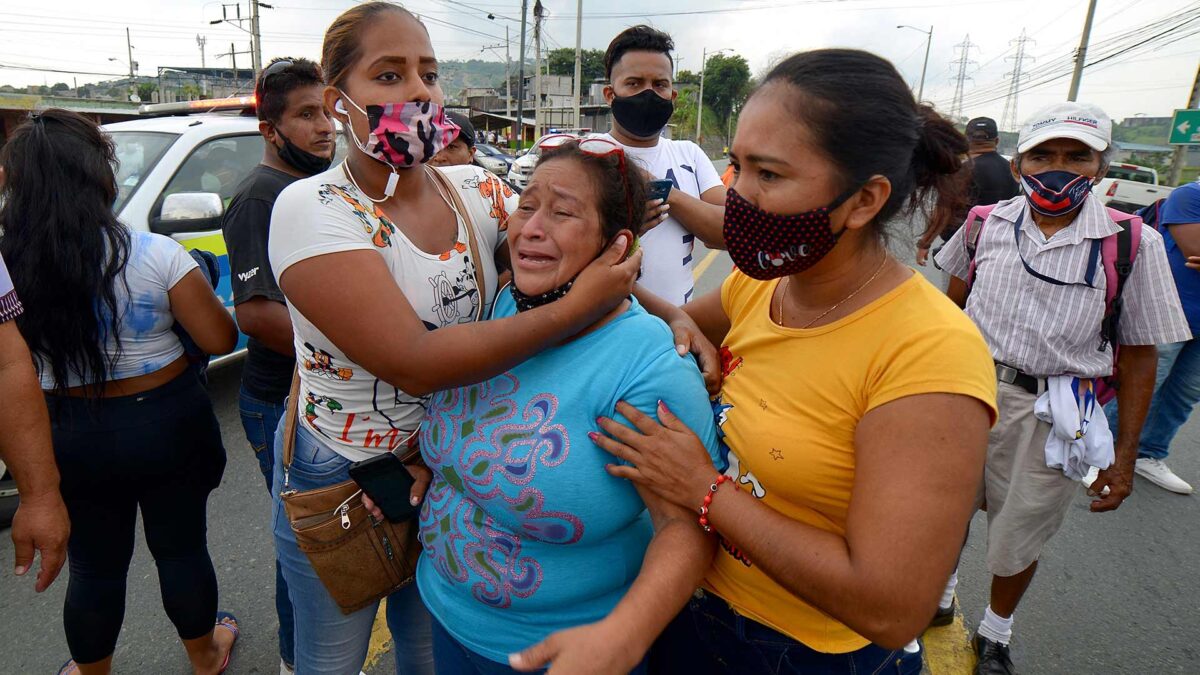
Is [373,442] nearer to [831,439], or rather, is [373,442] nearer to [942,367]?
[831,439]

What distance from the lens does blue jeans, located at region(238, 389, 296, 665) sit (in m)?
2.41

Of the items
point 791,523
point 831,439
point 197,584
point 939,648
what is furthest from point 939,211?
point 197,584

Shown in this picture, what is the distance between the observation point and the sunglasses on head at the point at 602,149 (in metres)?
1.56

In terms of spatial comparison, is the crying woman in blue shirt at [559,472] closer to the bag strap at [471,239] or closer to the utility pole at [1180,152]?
the bag strap at [471,239]

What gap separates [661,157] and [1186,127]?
53.1 ft

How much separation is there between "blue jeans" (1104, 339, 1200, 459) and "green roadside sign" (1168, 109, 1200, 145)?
1283 cm

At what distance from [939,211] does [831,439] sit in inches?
24.0

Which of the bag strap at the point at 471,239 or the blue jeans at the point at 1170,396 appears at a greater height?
the bag strap at the point at 471,239

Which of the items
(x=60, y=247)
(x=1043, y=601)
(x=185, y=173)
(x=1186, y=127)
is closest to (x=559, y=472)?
(x=60, y=247)

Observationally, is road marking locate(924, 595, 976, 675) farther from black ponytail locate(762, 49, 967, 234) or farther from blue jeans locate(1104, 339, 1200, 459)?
black ponytail locate(762, 49, 967, 234)

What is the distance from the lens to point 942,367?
1.15 metres

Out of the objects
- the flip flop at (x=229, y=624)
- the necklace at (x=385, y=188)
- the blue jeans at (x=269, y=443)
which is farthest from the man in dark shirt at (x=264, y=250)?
the necklace at (x=385, y=188)

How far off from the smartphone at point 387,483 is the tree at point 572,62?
83.2 m

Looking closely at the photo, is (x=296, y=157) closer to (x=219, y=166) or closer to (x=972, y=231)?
(x=219, y=166)
